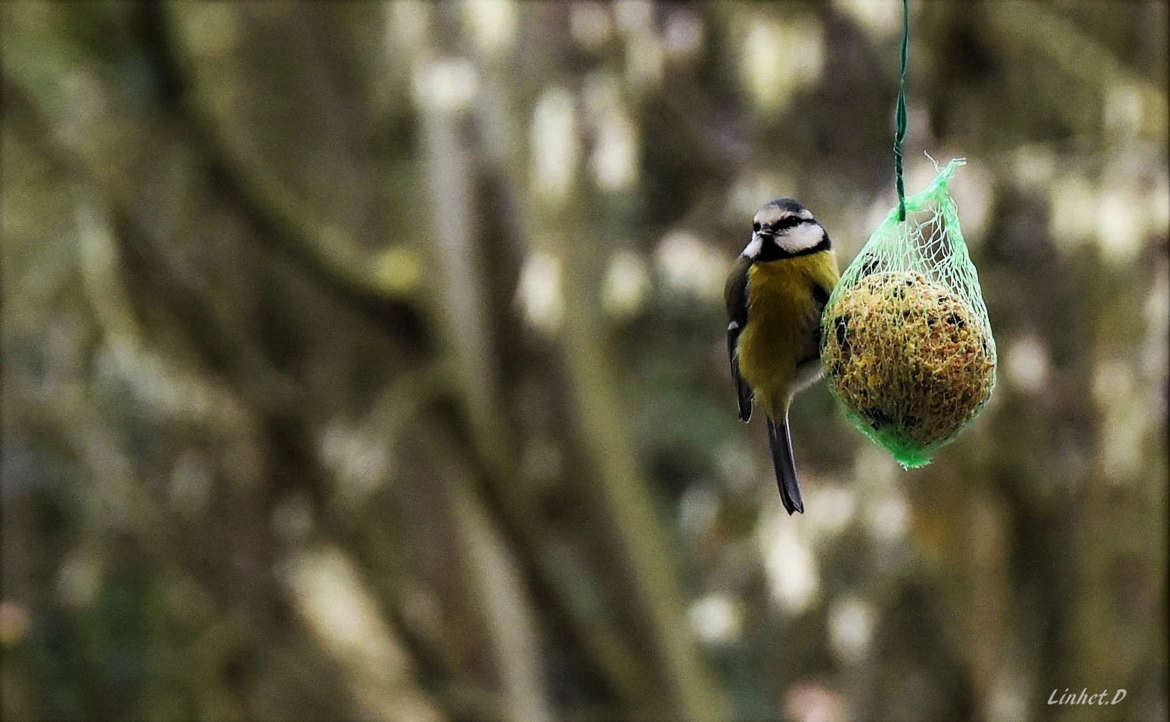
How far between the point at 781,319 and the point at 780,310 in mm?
16

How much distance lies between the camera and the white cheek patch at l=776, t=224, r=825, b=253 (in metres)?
2.24

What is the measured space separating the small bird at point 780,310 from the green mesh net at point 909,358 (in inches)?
6.8

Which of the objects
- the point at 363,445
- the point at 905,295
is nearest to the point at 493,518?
the point at 363,445

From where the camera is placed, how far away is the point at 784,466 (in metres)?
2.32

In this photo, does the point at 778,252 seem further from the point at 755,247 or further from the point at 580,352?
the point at 580,352

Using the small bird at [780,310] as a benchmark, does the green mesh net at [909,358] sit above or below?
below

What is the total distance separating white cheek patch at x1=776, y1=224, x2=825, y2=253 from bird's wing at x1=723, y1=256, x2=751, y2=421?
92 mm

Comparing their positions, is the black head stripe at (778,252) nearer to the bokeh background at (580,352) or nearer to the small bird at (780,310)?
the small bird at (780,310)

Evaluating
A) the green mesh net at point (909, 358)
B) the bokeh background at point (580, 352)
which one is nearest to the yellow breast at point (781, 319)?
the green mesh net at point (909, 358)

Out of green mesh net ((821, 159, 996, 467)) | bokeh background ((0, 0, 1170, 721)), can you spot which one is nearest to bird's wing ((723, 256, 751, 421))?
green mesh net ((821, 159, 996, 467))

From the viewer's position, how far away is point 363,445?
15.6 feet

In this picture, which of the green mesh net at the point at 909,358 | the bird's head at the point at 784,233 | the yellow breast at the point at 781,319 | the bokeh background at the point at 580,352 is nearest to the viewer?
the green mesh net at the point at 909,358

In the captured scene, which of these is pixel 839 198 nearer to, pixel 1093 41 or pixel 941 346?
pixel 1093 41

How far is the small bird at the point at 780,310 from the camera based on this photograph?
2244 millimetres
